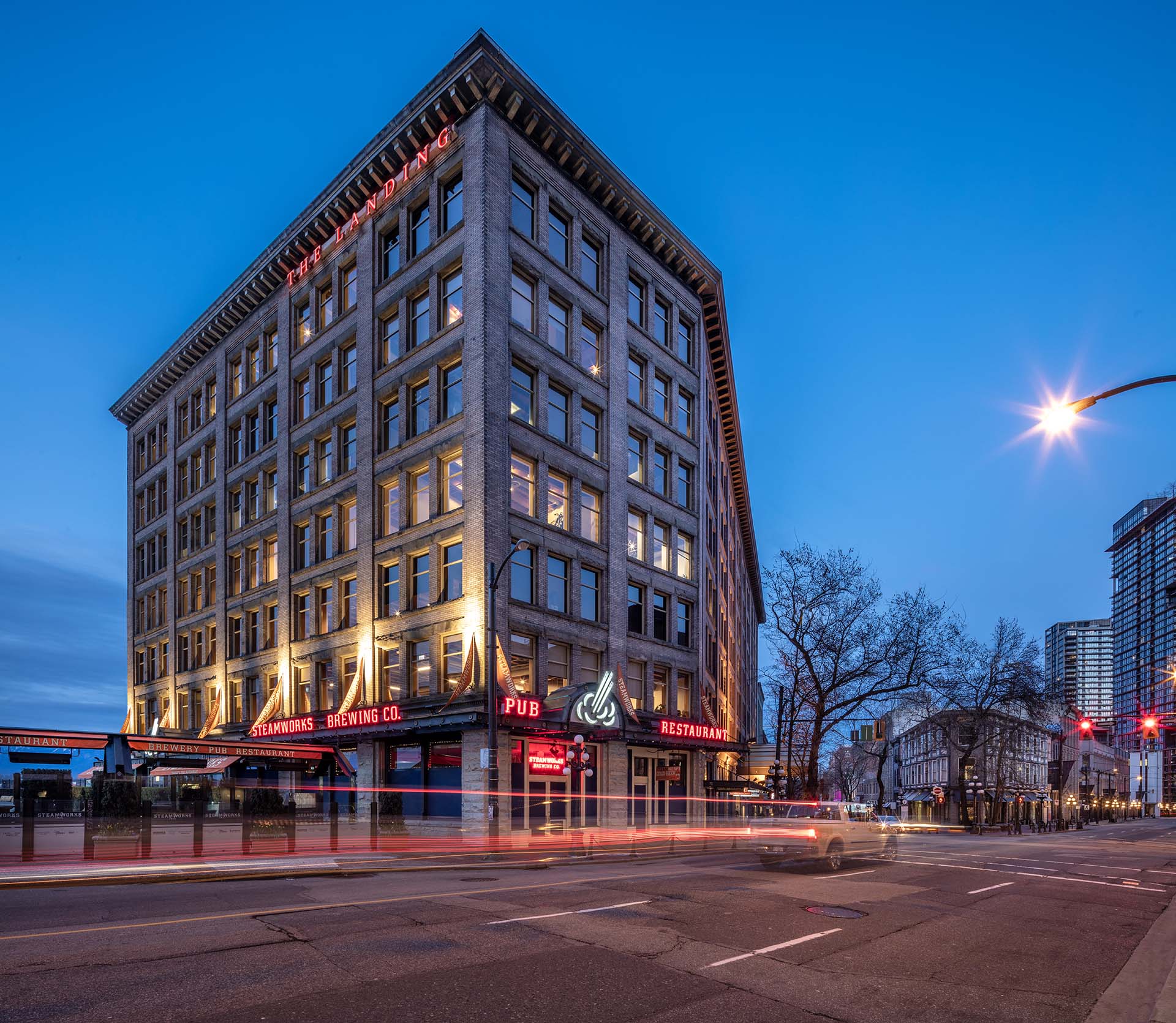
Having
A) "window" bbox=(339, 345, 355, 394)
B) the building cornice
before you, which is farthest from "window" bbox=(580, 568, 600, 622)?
the building cornice

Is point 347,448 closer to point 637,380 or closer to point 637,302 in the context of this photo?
point 637,380

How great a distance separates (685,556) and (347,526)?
17.4 meters

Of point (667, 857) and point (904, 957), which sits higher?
point (904, 957)

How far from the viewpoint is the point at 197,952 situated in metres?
9.73

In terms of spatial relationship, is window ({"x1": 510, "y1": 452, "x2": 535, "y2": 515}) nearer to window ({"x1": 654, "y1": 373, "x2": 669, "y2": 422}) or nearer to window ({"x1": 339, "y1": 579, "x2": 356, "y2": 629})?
window ({"x1": 339, "y1": 579, "x2": 356, "y2": 629})

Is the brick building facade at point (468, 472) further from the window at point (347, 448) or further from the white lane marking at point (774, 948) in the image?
the white lane marking at point (774, 948)

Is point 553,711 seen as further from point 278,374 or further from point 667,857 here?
point 278,374

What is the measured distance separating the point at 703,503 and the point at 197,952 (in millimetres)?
42068

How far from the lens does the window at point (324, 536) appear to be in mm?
41781

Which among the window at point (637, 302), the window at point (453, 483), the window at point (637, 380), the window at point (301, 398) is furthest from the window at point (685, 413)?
the window at point (301, 398)

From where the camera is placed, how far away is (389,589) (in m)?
37.8

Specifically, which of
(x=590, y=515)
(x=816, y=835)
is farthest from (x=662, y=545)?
(x=816, y=835)

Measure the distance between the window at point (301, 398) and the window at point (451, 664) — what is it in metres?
16.9

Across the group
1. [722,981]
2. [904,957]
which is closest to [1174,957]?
[904,957]
